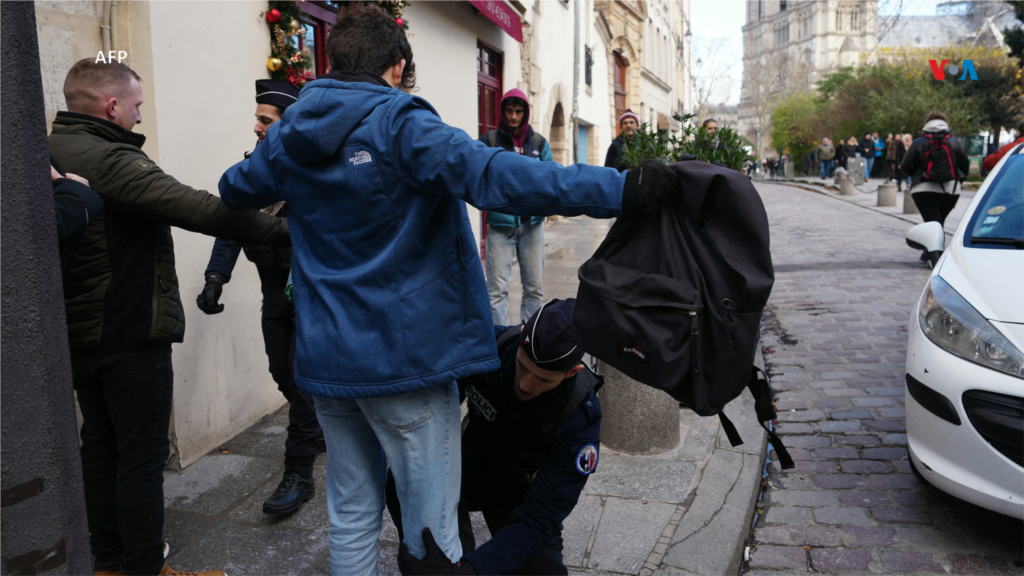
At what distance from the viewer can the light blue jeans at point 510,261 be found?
18.9 ft

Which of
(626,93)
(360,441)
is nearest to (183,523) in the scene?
(360,441)

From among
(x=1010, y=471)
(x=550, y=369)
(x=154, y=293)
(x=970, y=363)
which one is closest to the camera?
(x=550, y=369)

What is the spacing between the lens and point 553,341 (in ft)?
6.42

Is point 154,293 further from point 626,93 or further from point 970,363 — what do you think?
point 626,93

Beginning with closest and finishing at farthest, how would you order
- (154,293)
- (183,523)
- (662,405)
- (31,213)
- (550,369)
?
(31,213)
(550,369)
(154,293)
(183,523)
(662,405)

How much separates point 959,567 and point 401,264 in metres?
2.59

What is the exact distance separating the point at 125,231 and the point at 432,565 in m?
1.47

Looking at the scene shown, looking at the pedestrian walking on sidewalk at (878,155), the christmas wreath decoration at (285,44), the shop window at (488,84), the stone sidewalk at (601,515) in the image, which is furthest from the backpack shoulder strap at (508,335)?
the pedestrian walking on sidewalk at (878,155)

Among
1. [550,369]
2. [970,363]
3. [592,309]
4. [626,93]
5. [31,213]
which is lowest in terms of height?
[970,363]

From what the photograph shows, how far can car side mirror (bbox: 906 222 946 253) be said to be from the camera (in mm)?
4426

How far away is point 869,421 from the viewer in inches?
180

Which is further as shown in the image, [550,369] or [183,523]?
[183,523]

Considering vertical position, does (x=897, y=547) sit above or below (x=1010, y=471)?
below

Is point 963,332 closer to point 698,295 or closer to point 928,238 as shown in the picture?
point 928,238
